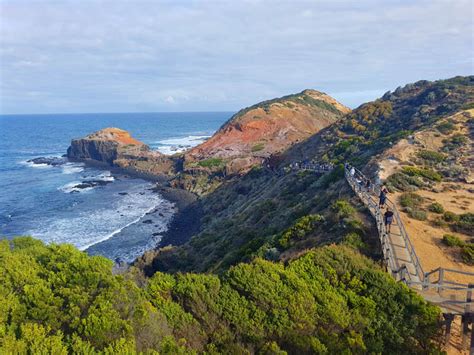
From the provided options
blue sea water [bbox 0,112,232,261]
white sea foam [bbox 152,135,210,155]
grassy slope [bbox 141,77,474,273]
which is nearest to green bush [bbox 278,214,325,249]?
grassy slope [bbox 141,77,474,273]

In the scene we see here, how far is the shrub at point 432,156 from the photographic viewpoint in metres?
28.0

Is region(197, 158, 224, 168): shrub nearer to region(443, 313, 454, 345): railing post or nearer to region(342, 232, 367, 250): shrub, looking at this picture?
region(342, 232, 367, 250): shrub

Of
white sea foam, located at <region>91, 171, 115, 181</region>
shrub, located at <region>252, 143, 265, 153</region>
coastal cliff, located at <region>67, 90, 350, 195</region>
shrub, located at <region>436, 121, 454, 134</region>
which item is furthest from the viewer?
shrub, located at <region>252, 143, 265, 153</region>

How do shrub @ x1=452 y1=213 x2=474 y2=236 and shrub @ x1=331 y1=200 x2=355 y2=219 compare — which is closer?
shrub @ x1=452 y1=213 x2=474 y2=236

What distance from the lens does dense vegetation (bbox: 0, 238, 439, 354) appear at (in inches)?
374

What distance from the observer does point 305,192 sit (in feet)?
96.9

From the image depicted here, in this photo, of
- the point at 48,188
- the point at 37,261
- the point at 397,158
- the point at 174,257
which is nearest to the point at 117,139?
the point at 48,188

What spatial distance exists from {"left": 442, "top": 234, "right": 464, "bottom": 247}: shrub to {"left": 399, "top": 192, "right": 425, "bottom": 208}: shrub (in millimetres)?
3666

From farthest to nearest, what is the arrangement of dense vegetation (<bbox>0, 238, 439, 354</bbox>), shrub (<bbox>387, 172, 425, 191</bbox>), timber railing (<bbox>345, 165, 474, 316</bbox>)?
shrub (<bbox>387, 172, 425, 191</bbox>)
timber railing (<bbox>345, 165, 474, 316</bbox>)
dense vegetation (<bbox>0, 238, 439, 354</bbox>)

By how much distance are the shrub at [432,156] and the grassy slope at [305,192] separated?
3.33m

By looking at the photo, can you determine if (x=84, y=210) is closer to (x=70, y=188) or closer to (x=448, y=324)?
(x=70, y=188)

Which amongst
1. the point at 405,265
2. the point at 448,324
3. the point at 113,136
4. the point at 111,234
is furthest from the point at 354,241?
the point at 113,136

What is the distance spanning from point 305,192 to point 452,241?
13994 millimetres

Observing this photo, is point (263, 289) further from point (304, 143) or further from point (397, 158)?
point (304, 143)
